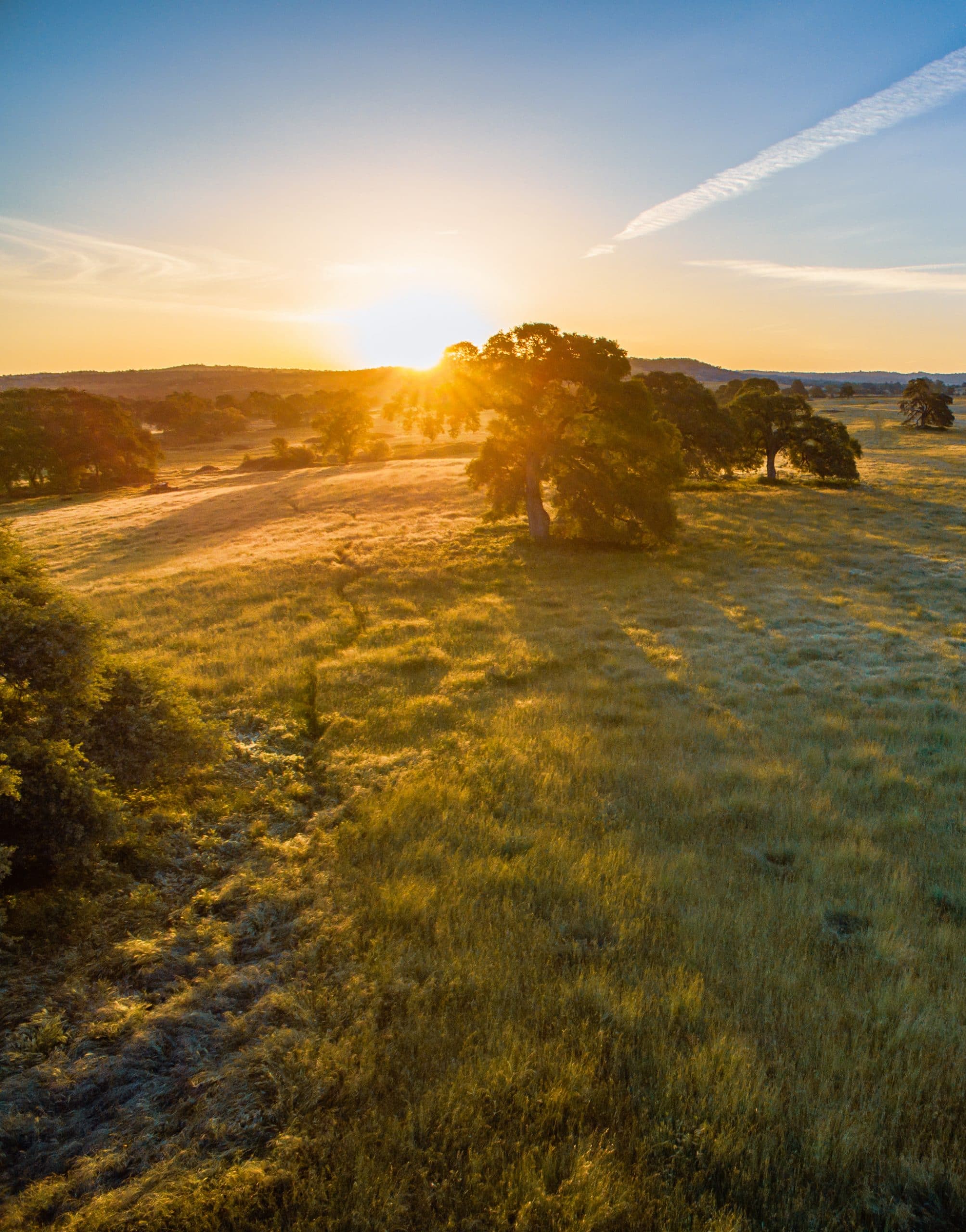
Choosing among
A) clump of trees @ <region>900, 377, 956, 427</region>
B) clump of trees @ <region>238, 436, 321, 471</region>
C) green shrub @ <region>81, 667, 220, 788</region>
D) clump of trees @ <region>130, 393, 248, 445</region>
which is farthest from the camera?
clump of trees @ <region>130, 393, 248, 445</region>

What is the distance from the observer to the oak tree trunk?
26.8 m

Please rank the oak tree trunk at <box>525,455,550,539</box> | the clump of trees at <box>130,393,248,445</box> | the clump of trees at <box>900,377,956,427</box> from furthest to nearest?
the clump of trees at <box>130,393,248,445</box>
the clump of trees at <box>900,377,956,427</box>
the oak tree trunk at <box>525,455,550,539</box>

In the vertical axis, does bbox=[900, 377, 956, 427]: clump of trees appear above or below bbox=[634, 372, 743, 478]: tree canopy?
above

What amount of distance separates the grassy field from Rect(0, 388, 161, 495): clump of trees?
62368 millimetres

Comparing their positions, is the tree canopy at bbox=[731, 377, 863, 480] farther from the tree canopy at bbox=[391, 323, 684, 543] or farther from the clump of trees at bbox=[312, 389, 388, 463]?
the clump of trees at bbox=[312, 389, 388, 463]

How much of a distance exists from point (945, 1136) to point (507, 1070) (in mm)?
2686

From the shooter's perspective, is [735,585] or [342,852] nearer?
[342,852]

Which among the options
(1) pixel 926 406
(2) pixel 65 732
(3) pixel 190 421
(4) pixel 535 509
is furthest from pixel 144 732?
(3) pixel 190 421

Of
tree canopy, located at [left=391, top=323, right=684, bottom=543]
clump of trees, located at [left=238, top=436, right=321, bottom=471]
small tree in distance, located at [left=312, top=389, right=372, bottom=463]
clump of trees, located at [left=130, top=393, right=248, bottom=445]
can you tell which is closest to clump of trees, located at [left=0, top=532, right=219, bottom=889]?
tree canopy, located at [left=391, top=323, right=684, bottom=543]

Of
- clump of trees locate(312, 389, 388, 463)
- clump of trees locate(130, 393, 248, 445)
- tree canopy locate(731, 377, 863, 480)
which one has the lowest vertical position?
tree canopy locate(731, 377, 863, 480)

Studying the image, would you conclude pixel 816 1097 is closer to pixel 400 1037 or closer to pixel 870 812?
pixel 400 1037

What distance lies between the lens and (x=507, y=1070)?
433 centimetres

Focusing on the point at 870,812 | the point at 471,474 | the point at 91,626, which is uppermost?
the point at 471,474

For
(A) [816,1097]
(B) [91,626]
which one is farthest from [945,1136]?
(B) [91,626]
